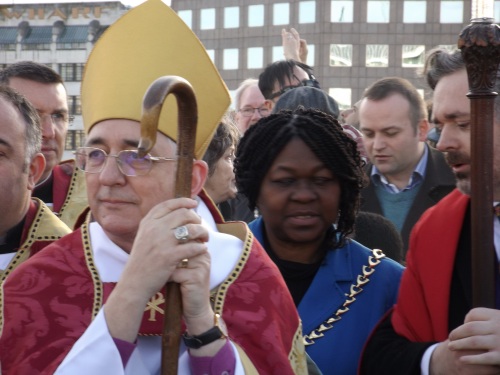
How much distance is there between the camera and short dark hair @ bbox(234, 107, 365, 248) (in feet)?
12.0

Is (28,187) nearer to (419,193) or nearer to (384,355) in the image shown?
(384,355)

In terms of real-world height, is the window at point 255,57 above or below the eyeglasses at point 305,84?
above

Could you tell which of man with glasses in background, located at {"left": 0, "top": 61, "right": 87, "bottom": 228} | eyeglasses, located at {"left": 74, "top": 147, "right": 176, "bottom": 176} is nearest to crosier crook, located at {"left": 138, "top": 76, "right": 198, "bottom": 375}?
eyeglasses, located at {"left": 74, "top": 147, "right": 176, "bottom": 176}

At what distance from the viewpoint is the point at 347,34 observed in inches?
1772

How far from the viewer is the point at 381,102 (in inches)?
222

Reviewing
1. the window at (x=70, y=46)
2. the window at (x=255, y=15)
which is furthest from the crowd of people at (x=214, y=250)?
the window at (x=70, y=46)

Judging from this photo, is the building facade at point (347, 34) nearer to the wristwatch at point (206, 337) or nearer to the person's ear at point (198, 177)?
the person's ear at point (198, 177)

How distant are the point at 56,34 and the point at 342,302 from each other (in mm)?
50916

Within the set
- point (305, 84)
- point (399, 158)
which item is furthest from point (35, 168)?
point (399, 158)

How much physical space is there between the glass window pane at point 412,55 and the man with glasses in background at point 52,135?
40665mm

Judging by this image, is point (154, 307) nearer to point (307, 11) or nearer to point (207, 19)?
point (307, 11)

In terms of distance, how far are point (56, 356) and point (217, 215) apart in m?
0.84

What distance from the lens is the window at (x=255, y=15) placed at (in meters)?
45.7

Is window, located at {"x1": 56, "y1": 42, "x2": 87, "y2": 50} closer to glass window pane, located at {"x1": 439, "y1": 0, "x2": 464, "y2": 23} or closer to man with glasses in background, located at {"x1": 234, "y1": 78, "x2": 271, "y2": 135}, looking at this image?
glass window pane, located at {"x1": 439, "y1": 0, "x2": 464, "y2": 23}
